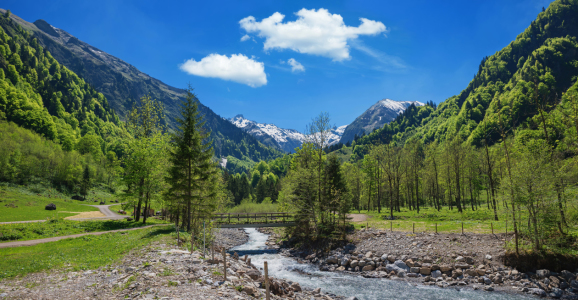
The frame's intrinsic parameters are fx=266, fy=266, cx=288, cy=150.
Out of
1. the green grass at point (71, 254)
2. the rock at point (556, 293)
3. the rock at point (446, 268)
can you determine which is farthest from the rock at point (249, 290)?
the rock at point (556, 293)

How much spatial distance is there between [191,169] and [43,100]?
187m

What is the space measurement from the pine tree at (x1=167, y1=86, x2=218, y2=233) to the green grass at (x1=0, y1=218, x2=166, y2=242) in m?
9.67

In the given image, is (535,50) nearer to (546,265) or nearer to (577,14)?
(577,14)

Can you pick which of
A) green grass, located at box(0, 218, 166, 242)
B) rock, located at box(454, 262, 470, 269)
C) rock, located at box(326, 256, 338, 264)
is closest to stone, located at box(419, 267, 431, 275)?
rock, located at box(454, 262, 470, 269)

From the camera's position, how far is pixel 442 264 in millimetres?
22438

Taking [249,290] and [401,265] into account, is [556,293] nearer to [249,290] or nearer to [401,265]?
[401,265]

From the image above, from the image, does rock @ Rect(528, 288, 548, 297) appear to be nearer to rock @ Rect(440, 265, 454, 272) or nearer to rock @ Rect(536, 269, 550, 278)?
rock @ Rect(536, 269, 550, 278)

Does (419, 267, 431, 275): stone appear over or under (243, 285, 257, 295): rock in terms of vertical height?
under

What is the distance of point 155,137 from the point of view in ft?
125

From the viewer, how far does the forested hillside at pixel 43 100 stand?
113 metres

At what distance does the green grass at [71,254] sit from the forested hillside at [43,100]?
95398 mm

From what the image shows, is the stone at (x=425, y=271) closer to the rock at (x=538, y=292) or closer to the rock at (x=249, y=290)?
the rock at (x=538, y=292)

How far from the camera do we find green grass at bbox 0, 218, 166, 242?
23969 millimetres

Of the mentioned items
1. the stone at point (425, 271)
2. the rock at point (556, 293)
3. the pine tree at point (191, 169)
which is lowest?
the stone at point (425, 271)
